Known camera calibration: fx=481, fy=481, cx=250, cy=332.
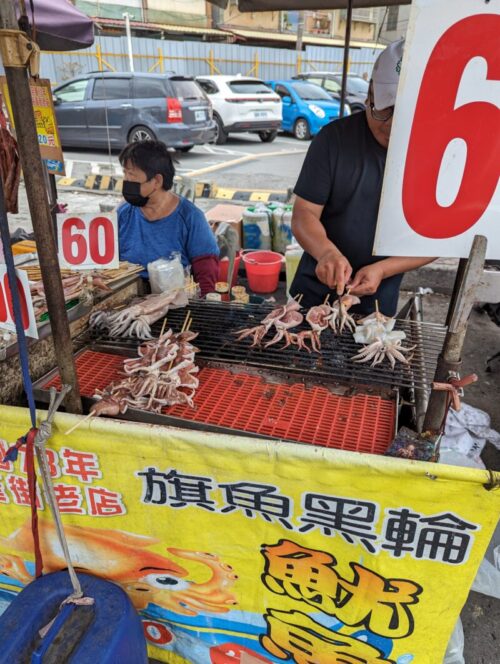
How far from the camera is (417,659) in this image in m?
1.75

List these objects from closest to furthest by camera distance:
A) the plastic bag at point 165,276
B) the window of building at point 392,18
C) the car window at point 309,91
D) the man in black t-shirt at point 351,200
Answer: the man in black t-shirt at point 351,200 → the plastic bag at point 165,276 → the window of building at point 392,18 → the car window at point 309,91

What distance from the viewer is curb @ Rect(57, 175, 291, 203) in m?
9.12

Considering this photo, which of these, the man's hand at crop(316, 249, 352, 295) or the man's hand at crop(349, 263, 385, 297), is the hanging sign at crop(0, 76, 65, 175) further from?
the man's hand at crop(349, 263, 385, 297)

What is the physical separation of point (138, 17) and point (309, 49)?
9.01 m

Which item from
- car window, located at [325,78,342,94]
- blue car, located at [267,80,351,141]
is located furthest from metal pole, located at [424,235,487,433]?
car window, located at [325,78,342,94]

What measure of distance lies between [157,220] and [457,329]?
265 cm

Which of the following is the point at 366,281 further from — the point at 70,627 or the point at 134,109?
the point at 134,109

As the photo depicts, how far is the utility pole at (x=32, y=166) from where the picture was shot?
1234 mm

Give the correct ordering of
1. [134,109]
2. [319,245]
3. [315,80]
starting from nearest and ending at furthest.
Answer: [319,245]
[134,109]
[315,80]

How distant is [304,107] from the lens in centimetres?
1728

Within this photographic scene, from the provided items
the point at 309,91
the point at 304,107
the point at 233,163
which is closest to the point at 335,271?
the point at 233,163

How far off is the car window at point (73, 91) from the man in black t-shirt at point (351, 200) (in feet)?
44.1

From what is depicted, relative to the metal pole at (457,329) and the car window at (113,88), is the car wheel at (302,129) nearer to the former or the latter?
the car window at (113,88)

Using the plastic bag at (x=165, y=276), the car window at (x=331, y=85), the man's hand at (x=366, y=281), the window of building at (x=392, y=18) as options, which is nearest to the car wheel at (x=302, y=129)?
the car window at (x=331, y=85)
